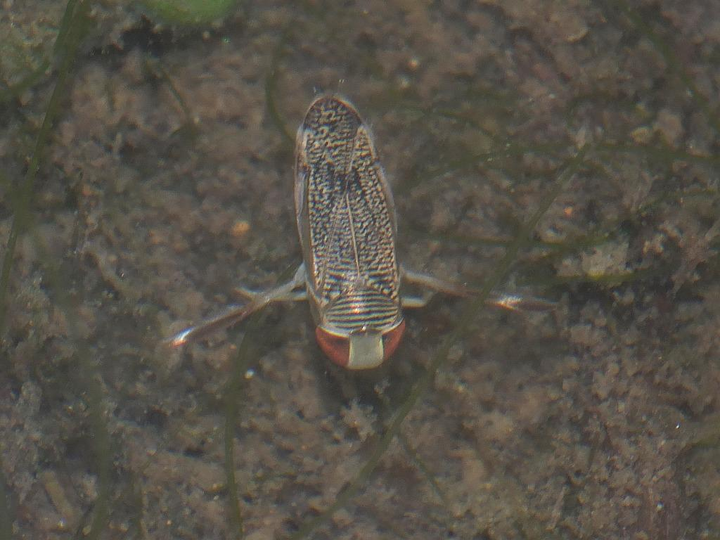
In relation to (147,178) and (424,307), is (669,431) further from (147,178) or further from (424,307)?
(147,178)

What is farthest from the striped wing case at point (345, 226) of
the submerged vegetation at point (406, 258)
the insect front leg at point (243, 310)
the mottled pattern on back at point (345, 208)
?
the submerged vegetation at point (406, 258)

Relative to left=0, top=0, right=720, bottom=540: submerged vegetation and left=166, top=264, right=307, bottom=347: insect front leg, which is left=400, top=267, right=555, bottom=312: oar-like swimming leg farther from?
left=166, top=264, right=307, bottom=347: insect front leg

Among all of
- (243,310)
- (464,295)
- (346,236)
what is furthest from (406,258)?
(243,310)

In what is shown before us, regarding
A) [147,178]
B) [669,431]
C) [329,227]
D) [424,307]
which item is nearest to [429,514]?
[424,307]

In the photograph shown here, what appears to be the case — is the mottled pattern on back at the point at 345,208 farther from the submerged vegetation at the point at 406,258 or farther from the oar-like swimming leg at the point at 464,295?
the submerged vegetation at the point at 406,258

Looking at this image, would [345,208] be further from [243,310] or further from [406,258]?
[243,310]

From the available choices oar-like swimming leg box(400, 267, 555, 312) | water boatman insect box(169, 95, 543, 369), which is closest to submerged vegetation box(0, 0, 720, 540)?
oar-like swimming leg box(400, 267, 555, 312)
